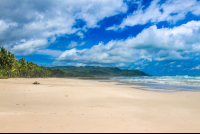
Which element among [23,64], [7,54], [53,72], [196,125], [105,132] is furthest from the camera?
[53,72]

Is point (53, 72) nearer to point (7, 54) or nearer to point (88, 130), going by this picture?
point (7, 54)

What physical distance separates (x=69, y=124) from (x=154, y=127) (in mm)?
3628

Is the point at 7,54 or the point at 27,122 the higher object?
the point at 7,54

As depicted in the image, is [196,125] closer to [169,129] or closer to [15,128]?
[169,129]

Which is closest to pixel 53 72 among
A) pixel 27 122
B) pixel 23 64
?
pixel 23 64

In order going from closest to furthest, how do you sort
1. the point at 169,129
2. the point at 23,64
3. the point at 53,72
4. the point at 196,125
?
the point at 169,129, the point at 196,125, the point at 23,64, the point at 53,72

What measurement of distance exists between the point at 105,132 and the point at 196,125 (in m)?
4.28

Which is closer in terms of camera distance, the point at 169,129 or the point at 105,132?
the point at 105,132

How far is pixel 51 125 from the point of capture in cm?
548

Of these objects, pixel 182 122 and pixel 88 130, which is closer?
pixel 88 130

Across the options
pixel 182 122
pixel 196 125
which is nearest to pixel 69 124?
pixel 182 122

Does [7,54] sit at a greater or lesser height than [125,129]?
greater

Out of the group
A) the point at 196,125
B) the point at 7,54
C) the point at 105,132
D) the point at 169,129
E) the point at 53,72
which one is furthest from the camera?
the point at 53,72

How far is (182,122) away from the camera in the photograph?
20.7 ft
